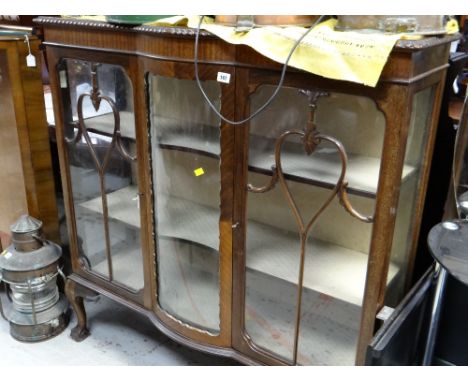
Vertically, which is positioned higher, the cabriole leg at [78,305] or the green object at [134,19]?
the green object at [134,19]

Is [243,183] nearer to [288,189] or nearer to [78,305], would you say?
[288,189]

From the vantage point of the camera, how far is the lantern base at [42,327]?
1.79 m

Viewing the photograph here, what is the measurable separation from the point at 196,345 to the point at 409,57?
95cm

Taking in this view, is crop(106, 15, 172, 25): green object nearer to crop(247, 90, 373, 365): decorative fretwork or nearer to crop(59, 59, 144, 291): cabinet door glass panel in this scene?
crop(59, 59, 144, 291): cabinet door glass panel

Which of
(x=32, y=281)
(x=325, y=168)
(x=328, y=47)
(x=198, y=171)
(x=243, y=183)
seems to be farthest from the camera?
(x=32, y=281)

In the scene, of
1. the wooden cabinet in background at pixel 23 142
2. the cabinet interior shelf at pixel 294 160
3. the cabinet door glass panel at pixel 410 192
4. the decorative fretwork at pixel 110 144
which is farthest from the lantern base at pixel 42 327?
the cabinet door glass panel at pixel 410 192

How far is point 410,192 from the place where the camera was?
1070 millimetres

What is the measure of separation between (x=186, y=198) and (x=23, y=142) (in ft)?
2.52

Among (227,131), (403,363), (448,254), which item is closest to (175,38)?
(227,131)

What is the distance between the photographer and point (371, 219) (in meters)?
0.99

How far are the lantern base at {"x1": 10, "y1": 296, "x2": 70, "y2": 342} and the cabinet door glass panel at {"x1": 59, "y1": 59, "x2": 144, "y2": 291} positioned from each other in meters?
0.32

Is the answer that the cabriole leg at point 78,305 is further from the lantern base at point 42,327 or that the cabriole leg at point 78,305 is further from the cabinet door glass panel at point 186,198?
the cabinet door glass panel at point 186,198

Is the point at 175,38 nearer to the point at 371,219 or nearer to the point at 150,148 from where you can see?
the point at 150,148

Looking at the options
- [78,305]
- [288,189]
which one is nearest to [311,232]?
[288,189]
